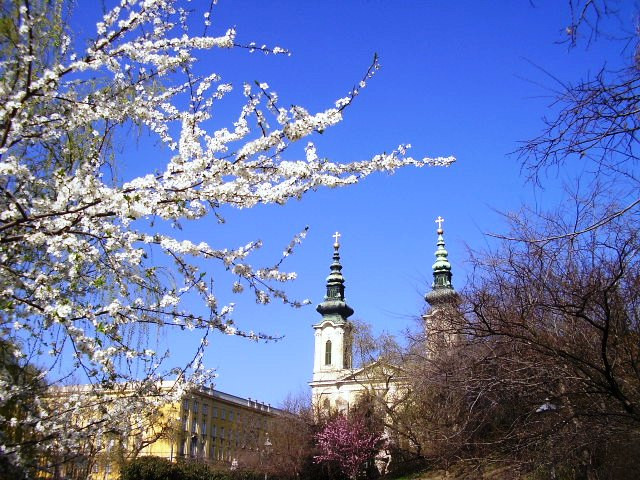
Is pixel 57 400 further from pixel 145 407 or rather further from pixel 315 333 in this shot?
pixel 315 333

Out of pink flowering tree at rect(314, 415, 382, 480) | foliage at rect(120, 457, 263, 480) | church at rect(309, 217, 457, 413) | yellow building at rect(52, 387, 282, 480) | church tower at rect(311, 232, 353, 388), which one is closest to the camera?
foliage at rect(120, 457, 263, 480)

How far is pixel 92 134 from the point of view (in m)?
5.09

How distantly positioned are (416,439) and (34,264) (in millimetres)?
23777

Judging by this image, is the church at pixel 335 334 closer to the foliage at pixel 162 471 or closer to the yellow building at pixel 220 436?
the yellow building at pixel 220 436

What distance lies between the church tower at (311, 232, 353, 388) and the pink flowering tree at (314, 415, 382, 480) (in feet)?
69.7

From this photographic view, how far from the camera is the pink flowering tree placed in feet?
116

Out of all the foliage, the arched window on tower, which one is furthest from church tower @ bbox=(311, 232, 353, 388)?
the foliage

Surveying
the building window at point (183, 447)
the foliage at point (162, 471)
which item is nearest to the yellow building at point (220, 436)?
the building window at point (183, 447)

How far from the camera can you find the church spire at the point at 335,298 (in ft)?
200

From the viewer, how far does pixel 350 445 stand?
35.6 metres

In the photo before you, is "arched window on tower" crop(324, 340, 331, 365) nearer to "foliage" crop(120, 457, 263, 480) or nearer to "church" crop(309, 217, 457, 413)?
"church" crop(309, 217, 457, 413)

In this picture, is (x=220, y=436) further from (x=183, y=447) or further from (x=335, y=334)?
(x=335, y=334)

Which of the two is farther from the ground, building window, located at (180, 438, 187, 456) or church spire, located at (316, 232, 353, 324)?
church spire, located at (316, 232, 353, 324)

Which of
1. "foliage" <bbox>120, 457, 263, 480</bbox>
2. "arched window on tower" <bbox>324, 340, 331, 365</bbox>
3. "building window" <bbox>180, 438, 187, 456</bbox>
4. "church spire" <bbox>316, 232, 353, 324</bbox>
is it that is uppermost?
"church spire" <bbox>316, 232, 353, 324</bbox>
